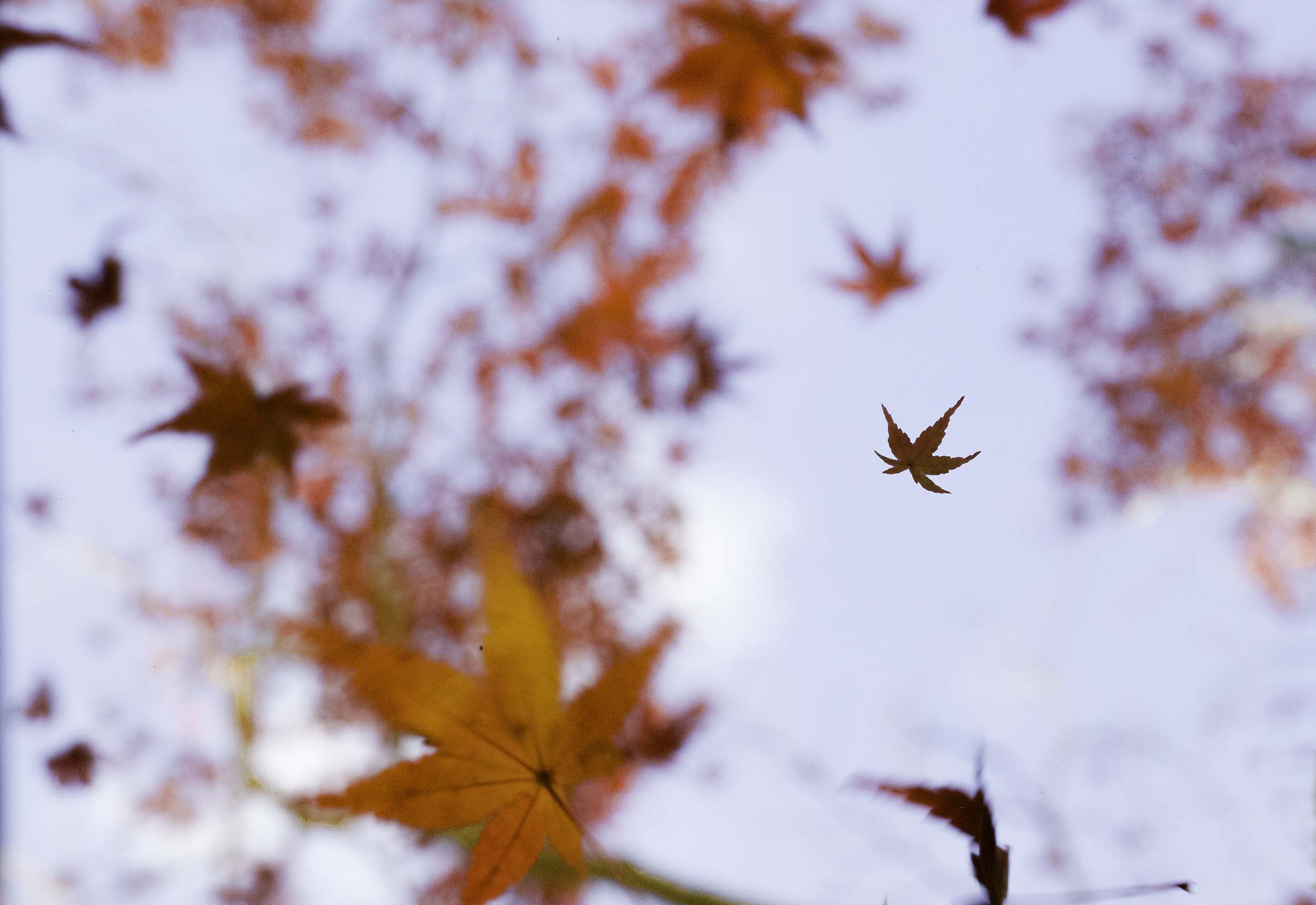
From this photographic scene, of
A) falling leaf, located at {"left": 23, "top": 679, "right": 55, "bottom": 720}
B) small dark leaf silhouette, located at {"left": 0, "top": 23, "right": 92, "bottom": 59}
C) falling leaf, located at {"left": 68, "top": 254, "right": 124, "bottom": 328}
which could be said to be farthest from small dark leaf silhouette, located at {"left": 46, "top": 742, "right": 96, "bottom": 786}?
small dark leaf silhouette, located at {"left": 0, "top": 23, "right": 92, "bottom": 59}

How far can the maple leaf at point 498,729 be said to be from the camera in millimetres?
1029

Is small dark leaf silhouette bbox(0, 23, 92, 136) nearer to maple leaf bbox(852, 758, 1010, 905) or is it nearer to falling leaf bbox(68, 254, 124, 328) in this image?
falling leaf bbox(68, 254, 124, 328)

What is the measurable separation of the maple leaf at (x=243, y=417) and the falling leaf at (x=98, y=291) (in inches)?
21.3

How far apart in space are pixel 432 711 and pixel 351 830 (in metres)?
1.62

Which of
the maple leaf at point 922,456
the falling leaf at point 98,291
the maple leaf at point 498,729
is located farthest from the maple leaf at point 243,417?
the maple leaf at point 922,456

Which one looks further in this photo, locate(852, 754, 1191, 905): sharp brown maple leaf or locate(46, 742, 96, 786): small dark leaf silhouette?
locate(46, 742, 96, 786): small dark leaf silhouette

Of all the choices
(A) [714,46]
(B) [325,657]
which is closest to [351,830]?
(B) [325,657]

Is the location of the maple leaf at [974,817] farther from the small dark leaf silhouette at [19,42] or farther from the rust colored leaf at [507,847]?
the small dark leaf silhouette at [19,42]

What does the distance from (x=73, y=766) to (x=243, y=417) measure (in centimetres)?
163

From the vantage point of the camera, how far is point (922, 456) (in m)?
1.05

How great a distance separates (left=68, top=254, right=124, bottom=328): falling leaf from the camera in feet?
7.32

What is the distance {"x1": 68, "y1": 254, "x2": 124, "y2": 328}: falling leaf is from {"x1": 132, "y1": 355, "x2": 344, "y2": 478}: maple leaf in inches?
21.3

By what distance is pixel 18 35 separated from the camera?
5.34 ft

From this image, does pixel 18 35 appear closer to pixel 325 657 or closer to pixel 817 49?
pixel 325 657
